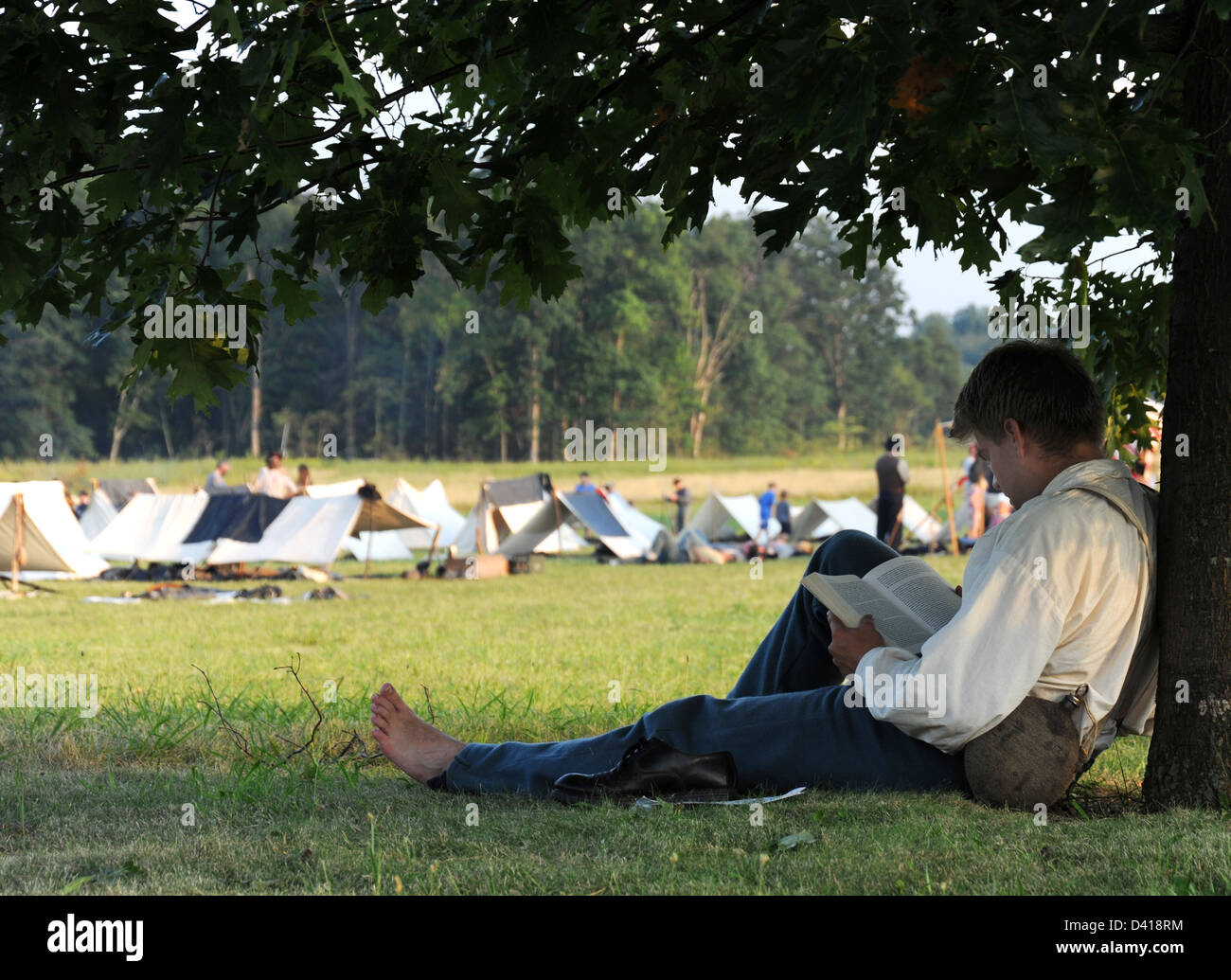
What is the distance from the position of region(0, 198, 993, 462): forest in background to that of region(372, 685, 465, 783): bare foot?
59882 mm

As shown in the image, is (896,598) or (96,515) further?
(96,515)

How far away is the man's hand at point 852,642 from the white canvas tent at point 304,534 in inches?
473

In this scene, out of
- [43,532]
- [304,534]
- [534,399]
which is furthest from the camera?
[534,399]

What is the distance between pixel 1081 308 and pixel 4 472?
4362cm

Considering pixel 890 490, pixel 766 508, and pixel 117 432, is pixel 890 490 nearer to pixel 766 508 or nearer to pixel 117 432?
pixel 766 508

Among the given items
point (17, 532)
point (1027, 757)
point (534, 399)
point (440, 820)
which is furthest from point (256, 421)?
point (1027, 757)

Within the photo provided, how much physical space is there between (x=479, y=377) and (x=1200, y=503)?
218 ft

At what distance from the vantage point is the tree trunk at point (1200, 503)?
127 inches

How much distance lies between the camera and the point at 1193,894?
2.56 meters

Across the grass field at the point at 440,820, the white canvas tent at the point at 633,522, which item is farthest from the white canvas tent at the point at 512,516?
the grass field at the point at 440,820

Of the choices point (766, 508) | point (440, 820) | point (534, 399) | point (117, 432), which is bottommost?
point (440, 820)

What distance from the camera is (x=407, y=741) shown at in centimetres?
380
